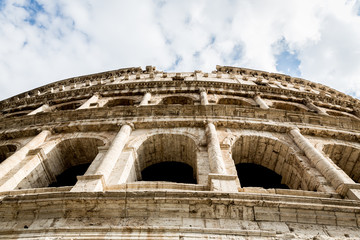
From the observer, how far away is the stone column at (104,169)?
17.4ft

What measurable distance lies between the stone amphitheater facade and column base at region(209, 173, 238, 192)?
0.08 feet

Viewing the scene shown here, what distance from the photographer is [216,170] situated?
5.95m

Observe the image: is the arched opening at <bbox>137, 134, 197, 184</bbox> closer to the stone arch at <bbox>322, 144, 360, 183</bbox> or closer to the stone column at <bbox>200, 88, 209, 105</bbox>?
A: the stone column at <bbox>200, 88, 209, 105</bbox>

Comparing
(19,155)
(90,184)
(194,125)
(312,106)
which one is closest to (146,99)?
(194,125)

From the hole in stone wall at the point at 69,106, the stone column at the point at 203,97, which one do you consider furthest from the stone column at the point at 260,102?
the hole in stone wall at the point at 69,106

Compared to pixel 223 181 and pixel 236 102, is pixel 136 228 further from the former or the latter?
pixel 236 102

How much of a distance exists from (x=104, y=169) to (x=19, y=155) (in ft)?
11.3

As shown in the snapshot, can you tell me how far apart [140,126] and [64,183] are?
3.41 metres

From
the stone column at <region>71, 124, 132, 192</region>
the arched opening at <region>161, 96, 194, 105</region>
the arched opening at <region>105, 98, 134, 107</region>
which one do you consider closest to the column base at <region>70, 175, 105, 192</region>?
the stone column at <region>71, 124, 132, 192</region>

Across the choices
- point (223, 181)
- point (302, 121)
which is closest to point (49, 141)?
point (223, 181)

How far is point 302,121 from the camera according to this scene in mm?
9367

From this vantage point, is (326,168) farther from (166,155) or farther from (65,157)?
(65,157)

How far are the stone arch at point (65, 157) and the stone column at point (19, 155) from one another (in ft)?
1.89

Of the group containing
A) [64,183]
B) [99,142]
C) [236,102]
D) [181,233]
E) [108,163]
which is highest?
[236,102]
